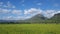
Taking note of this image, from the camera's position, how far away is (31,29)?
3729 mm

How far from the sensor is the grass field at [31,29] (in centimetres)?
367

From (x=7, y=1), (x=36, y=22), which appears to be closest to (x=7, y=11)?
(x=7, y=1)

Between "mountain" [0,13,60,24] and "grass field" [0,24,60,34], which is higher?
"mountain" [0,13,60,24]

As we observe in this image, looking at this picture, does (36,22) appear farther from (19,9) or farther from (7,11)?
(7,11)

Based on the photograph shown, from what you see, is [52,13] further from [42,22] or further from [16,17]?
[16,17]

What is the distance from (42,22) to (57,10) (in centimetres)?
50

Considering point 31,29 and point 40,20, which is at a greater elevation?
point 40,20

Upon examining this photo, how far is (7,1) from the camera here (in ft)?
12.4

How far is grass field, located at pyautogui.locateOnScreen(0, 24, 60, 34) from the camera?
12.0 feet

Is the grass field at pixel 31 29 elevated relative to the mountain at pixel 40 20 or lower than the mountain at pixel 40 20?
lower

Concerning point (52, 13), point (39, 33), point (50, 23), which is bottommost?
point (39, 33)

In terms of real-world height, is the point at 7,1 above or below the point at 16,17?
above

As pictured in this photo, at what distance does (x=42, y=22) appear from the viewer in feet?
12.5

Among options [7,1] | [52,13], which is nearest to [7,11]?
[7,1]
